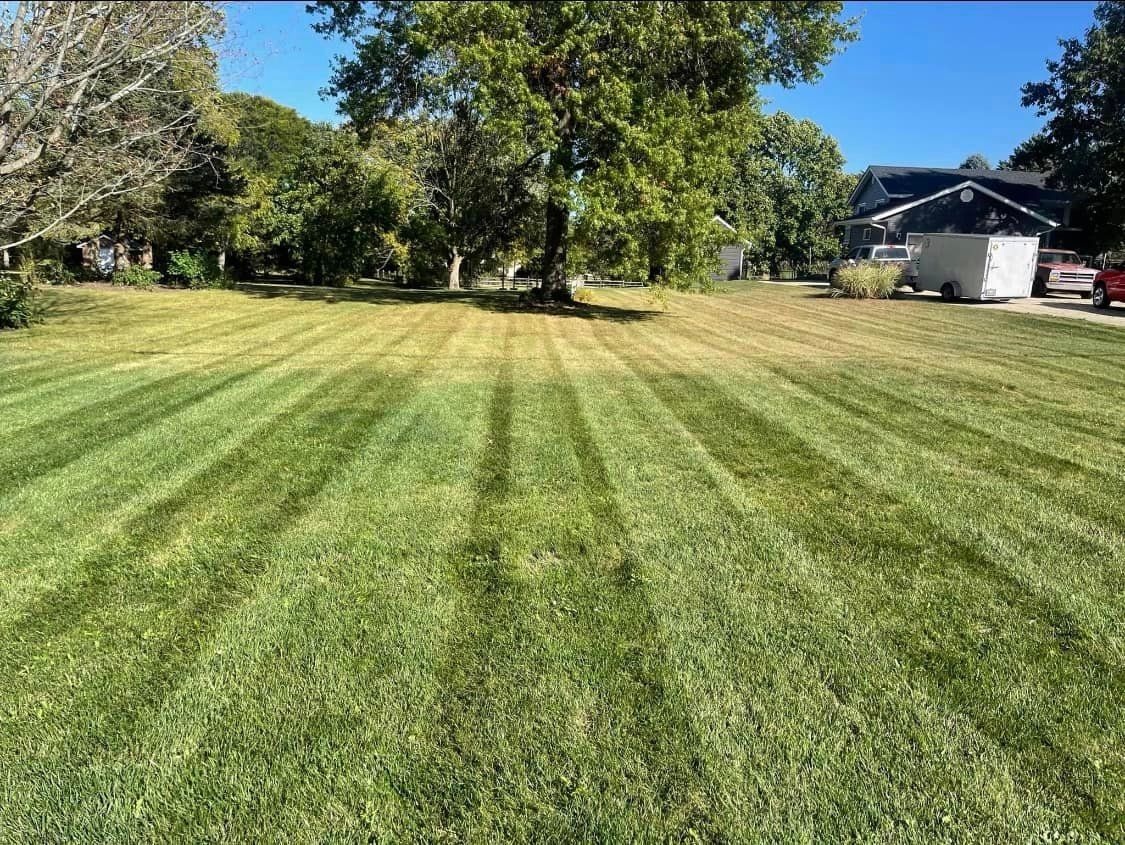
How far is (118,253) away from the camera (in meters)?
24.3

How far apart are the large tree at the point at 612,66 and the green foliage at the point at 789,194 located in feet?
80.5

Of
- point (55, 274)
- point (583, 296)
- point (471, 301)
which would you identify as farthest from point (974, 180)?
point (55, 274)

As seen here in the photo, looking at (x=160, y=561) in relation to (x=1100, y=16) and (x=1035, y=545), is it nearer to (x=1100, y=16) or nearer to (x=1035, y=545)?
(x=1035, y=545)

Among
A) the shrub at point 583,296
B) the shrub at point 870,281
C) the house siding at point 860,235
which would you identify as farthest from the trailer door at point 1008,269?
the house siding at point 860,235

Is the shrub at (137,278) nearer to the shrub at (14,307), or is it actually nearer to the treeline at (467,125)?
the treeline at (467,125)

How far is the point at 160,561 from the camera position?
3.77m

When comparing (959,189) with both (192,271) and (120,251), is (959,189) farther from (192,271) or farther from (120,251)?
(120,251)

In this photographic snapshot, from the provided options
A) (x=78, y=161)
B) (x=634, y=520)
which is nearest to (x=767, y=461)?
(x=634, y=520)

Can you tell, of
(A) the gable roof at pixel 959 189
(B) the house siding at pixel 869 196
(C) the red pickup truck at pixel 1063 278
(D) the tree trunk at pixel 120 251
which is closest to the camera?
(D) the tree trunk at pixel 120 251

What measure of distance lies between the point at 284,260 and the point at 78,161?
25.4 m

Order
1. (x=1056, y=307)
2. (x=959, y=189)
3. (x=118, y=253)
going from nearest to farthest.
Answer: (x=1056, y=307) → (x=118, y=253) → (x=959, y=189)

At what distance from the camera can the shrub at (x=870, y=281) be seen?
2364 centimetres

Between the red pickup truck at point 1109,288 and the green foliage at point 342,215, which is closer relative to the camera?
the red pickup truck at point 1109,288

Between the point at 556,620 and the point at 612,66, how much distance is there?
15.2 metres
